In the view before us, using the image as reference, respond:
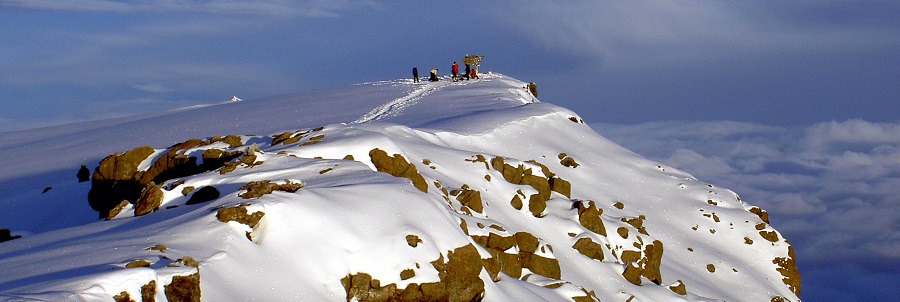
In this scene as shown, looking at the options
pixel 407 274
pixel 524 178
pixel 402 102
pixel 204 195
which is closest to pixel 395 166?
pixel 204 195

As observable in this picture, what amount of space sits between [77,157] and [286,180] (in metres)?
24.6

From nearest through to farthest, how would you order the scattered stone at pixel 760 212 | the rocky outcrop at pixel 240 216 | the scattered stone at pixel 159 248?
the scattered stone at pixel 159 248 < the rocky outcrop at pixel 240 216 < the scattered stone at pixel 760 212

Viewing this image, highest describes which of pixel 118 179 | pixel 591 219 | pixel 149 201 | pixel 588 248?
pixel 118 179

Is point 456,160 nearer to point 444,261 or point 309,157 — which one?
point 309,157

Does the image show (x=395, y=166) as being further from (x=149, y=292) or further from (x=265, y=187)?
(x=149, y=292)

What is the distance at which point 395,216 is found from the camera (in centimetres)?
2217

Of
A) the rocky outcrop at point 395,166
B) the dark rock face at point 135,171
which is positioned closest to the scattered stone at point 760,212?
the rocky outcrop at point 395,166

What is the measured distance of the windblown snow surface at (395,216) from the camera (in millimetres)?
19266

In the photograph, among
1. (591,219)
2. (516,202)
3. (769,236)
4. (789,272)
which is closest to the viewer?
(516,202)

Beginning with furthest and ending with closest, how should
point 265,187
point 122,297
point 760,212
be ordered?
point 760,212 < point 265,187 < point 122,297

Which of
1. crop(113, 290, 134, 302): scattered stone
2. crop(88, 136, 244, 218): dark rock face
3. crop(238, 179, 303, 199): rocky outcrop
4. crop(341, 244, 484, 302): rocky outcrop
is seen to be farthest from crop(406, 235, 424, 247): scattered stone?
crop(88, 136, 244, 218): dark rock face

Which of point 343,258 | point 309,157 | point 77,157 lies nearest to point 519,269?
point 309,157

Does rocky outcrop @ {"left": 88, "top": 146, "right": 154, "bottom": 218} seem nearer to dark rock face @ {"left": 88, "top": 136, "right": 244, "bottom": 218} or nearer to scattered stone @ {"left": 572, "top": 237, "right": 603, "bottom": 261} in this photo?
dark rock face @ {"left": 88, "top": 136, "right": 244, "bottom": 218}

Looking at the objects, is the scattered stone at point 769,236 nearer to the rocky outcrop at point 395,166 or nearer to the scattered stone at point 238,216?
the rocky outcrop at point 395,166
